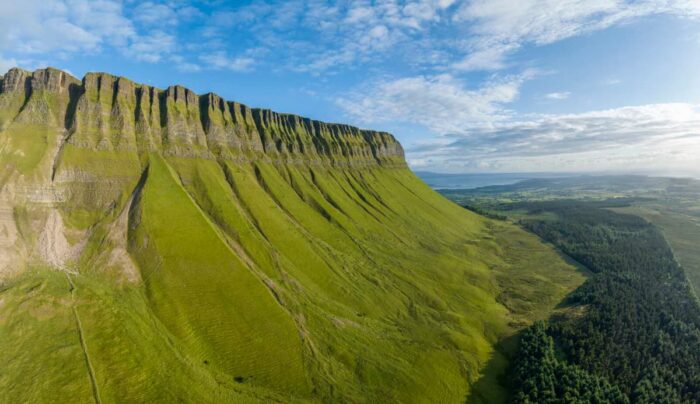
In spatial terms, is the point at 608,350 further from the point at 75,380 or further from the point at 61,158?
the point at 61,158

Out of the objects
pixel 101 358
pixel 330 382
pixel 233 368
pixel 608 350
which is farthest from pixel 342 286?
pixel 608 350

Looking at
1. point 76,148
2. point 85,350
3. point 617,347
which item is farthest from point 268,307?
point 617,347

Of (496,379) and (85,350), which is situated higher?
(85,350)

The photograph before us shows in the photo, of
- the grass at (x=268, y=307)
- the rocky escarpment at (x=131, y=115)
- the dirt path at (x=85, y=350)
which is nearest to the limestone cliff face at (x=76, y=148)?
the rocky escarpment at (x=131, y=115)

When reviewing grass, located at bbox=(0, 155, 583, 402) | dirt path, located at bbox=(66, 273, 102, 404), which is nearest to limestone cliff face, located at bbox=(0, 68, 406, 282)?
grass, located at bbox=(0, 155, 583, 402)

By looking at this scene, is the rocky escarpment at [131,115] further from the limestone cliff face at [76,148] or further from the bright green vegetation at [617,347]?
the bright green vegetation at [617,347]

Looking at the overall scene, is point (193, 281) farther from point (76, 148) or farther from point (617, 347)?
point (617, 347)
